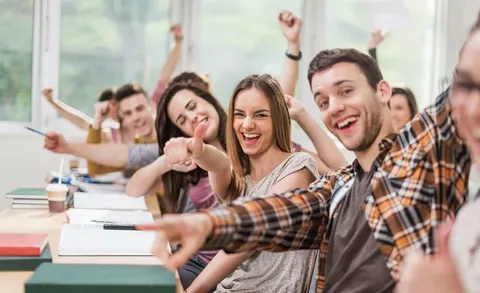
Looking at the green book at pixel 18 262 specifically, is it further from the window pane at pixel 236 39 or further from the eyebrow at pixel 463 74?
the window pane at pixel 236 39

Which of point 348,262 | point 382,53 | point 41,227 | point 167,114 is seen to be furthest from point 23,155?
point 348,262

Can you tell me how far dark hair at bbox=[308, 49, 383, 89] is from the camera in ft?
4.61

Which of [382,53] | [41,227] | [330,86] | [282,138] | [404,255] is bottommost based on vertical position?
[41,227]

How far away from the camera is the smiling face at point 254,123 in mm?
1720

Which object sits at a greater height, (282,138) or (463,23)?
(463,23)

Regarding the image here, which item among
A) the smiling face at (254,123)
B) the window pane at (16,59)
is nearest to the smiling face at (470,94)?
the smiling face at (254,123)

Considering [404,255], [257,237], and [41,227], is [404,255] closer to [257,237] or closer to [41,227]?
[257,237]

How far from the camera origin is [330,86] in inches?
54.7

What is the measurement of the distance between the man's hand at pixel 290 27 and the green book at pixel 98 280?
1.71m

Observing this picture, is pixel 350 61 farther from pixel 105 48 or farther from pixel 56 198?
pixel 105 48

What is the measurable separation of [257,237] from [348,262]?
196mm

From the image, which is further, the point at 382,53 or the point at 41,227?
the point at 382,53

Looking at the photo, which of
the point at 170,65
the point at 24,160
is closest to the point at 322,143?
the point at 170,65

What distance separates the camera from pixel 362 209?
3.77ft
